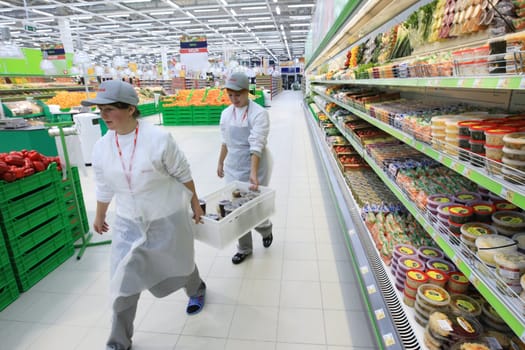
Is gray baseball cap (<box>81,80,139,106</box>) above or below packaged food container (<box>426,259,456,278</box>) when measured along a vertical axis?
above

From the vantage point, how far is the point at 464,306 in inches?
56.5

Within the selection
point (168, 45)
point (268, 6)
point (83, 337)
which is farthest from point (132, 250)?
point (168, 45)

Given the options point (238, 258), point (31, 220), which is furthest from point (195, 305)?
point (31, 220)

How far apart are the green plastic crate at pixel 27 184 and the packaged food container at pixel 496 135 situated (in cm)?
316

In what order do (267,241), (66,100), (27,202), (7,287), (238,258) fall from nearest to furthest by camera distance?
(7,287), (27,202), (238,258), (267,241), (66,100)

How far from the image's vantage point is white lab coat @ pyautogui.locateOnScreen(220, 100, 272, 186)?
2695 mm

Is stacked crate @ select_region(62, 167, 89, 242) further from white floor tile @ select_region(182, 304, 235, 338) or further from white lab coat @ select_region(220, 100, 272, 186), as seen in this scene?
white floor tile @ select_region(182, 304, 235, 338)

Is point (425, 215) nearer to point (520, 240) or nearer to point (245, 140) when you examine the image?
point (520, 240)

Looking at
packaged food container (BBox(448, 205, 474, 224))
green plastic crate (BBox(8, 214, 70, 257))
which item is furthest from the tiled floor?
packaged food container (BBox(448, 205, 474, 224))

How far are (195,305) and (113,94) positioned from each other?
5.30 ft

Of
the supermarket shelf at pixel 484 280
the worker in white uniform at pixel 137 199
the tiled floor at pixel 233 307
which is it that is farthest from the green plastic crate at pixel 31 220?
the supermarket shelf at pixel 484 280

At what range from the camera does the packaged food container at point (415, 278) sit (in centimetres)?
159

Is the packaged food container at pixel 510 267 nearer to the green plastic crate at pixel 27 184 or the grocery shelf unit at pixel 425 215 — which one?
the grocery shelf unit at pixel 425 215

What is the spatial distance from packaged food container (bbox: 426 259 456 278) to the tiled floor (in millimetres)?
733
